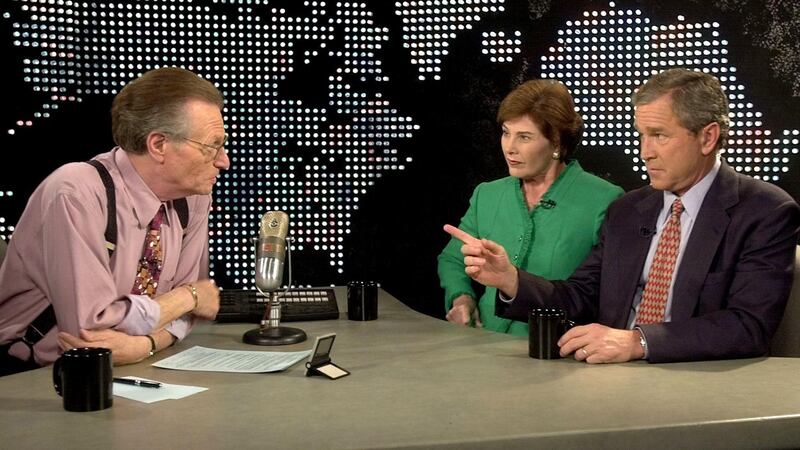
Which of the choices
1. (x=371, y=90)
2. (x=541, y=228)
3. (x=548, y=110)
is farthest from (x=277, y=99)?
(x=541, y=228)

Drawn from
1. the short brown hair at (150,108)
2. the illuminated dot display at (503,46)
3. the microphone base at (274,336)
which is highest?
the illuminated dot display at (503,46)

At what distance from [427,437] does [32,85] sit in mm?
2662

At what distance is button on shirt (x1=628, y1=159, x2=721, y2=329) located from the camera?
8.07ft

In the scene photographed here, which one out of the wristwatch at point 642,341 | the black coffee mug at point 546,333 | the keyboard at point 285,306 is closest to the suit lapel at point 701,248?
the wristwatch at point 642,341

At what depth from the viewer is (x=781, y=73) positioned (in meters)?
3.43

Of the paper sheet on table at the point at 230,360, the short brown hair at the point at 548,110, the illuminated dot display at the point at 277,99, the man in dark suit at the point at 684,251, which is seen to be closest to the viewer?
the paper sheet on table at the point at 230,360

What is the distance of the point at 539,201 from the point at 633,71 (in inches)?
31.2

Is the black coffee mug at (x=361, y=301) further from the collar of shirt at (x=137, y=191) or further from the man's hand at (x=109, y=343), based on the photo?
the man's hand at (x=109, y=343)

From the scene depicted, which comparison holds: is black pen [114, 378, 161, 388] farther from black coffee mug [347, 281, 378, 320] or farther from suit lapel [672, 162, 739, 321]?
suit lapel [672, 162, 739, 321]

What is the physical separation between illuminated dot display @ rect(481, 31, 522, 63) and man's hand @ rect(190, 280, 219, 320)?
176 centimetres

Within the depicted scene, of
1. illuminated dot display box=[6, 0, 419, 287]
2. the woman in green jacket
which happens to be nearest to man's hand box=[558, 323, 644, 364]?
the woman in green jacket

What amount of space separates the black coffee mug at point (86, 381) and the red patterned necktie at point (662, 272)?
1.57 metres

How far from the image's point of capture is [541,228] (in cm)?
316

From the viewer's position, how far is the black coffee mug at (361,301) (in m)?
2.59
